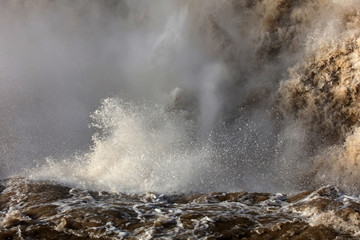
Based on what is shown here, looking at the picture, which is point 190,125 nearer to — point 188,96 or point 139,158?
point 188,96

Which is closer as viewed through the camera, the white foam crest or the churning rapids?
the churning rapids

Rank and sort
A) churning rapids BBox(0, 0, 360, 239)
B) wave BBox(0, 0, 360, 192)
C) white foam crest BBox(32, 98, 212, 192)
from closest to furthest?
1. churning rapids BBox(0, 0, 360, 239)
2. white foam crest BBox(32, 98, 212, 192)
3. wave BBox(0, 0, 360, 192)

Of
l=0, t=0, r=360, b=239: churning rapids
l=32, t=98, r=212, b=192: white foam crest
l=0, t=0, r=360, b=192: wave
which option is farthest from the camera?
l=0, t=0, r=360, b=192: wave

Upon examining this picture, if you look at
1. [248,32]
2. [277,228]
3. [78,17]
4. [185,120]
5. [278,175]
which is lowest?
[277,228]

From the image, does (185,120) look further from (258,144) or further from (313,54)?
(313,54)

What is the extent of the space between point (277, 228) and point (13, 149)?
9.96 meters

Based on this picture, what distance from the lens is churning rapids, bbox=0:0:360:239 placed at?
6340mm

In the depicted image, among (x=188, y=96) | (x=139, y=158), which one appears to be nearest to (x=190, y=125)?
(x=188, y=96)

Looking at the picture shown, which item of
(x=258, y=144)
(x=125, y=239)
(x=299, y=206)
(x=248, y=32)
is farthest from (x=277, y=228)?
(x=248, y=32)

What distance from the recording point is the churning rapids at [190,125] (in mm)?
6340

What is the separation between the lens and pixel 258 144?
1014 cm

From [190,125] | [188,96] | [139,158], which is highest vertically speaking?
[188,96]

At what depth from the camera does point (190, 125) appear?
36.6ft

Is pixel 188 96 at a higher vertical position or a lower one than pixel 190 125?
higher
